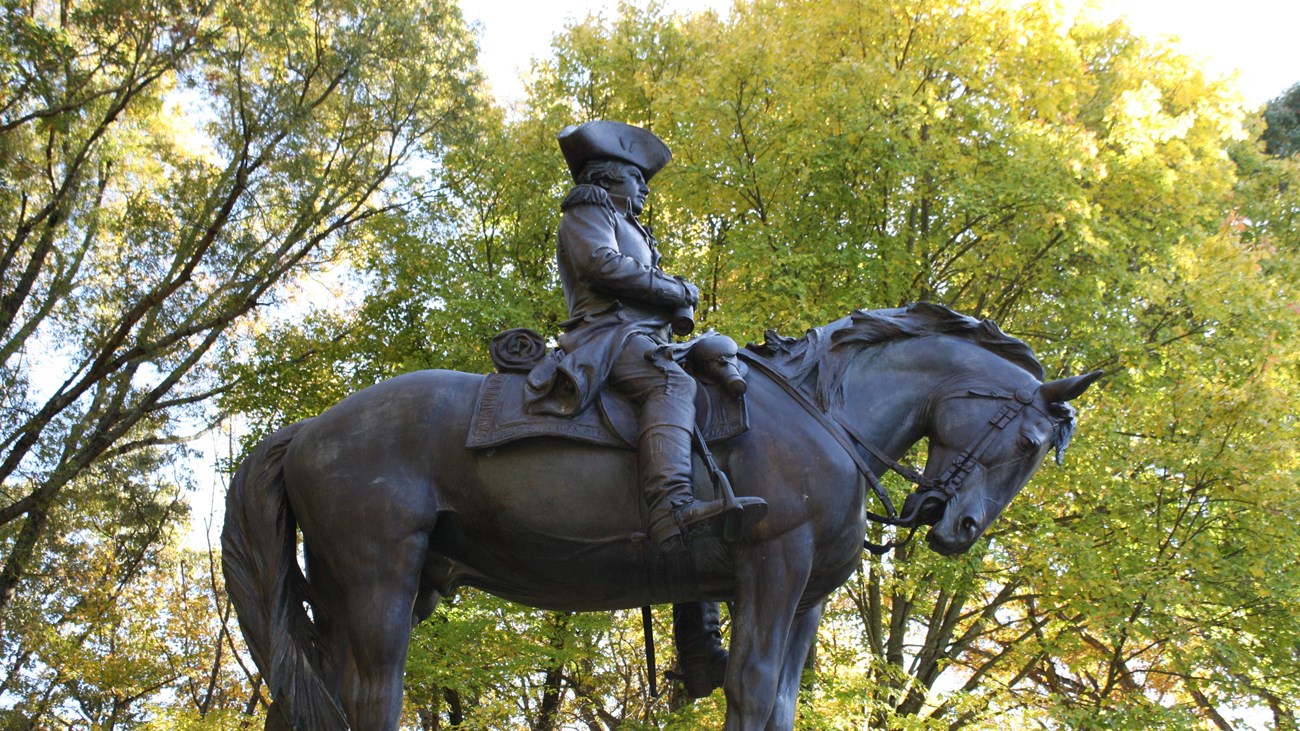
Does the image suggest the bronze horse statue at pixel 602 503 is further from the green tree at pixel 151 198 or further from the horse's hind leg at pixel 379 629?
the green tree at pixel 151 198

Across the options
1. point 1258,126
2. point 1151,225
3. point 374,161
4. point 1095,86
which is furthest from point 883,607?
point 1258,126

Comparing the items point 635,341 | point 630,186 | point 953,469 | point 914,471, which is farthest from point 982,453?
point 630,186

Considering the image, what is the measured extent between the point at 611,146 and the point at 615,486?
153 cm

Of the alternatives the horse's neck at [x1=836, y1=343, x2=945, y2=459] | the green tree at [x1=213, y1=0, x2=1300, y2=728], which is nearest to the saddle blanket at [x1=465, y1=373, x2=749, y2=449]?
the horse's neck at [x1=836, y1=343, x2=945, y2=459]

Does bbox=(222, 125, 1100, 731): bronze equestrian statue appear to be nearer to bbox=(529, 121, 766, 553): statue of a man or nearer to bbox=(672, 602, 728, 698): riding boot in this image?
bbox=(529, 121, 766, 553): statue of a man

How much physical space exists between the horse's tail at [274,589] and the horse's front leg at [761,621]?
147cm

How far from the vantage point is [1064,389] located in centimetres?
443

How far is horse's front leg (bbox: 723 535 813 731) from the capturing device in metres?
4.14

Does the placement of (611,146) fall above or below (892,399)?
above

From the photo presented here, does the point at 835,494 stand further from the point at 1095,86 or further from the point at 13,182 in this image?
the point at 13,182

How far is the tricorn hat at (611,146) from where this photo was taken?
511 centimetres

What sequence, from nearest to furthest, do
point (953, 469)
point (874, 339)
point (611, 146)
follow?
point (953, 469) → point (874, 339) → point (611, 146)

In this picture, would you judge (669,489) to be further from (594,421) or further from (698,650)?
(698,650)

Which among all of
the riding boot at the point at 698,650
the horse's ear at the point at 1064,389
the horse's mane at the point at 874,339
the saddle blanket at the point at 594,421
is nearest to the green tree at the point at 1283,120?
the horse's mane at the point at 874,339
